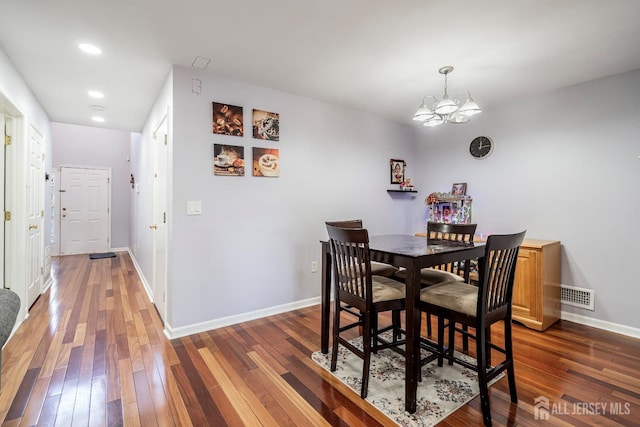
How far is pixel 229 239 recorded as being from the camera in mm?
2969

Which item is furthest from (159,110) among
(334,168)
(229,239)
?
(334,168)

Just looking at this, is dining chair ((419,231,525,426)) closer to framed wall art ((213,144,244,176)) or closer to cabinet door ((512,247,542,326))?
cabinet door ((512,247,542,326))

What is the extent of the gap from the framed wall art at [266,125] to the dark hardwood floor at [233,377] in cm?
188

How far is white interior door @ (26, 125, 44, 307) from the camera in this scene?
319 cm

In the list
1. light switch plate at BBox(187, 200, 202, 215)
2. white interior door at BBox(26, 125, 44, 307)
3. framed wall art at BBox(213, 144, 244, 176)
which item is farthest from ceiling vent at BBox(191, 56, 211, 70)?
white interior door at BBox(26, 125, 44, 307)

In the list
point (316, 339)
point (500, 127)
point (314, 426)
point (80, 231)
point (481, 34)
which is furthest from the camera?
point (80, 231)

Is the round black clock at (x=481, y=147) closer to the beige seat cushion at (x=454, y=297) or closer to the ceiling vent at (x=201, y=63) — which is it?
the beige seat cushion at (x=454, y=297)

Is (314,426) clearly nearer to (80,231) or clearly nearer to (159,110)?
(159,110)

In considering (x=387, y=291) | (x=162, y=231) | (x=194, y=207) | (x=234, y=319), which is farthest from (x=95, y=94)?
(x=387, y=291)

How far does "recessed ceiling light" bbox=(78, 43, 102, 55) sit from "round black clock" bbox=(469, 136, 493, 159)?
4044 millimetres

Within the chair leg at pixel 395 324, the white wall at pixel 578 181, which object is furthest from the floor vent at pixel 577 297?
the chair leg at pixel 395 324

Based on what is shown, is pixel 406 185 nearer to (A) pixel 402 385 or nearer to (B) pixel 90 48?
(A) pixel 402 385

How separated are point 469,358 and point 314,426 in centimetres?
133

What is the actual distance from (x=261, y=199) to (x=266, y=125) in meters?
0.77
